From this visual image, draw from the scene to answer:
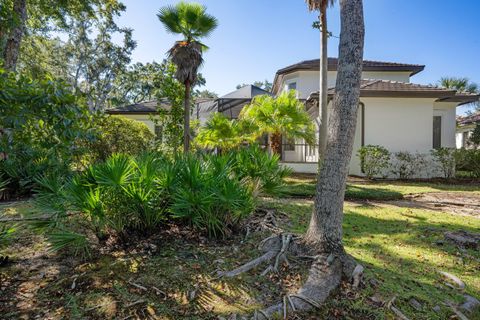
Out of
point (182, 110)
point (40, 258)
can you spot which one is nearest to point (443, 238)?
point (40, 258)

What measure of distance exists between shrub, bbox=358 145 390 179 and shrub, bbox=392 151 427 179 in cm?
55

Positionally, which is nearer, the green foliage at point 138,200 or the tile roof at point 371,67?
the green foliage at point 138,200

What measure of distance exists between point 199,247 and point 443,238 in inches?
176

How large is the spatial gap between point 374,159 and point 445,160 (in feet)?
11.1

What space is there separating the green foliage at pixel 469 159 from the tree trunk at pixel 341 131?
42.1ft

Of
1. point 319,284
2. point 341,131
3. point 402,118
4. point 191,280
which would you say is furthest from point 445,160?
point 191,280

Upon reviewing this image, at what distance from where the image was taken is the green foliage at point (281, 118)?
11.1m

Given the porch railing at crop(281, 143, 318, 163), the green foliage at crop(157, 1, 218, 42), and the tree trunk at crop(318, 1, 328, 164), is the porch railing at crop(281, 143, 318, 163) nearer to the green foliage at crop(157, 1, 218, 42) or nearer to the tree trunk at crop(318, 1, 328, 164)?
the tree trunk at crop(318, 1, 328, 164)

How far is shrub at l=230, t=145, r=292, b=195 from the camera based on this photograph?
553cm

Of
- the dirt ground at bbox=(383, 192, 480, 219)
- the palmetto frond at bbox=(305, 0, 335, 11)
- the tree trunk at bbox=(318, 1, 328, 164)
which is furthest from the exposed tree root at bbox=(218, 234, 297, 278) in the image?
the palmetto frond at bbox=(305, 0, 335, 11)

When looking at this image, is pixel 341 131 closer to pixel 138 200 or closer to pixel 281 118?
pixel 138 200

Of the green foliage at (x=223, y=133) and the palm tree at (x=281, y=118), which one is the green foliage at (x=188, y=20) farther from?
the palm tree at (x=281, y=118)

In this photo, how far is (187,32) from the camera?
11062 millimetres

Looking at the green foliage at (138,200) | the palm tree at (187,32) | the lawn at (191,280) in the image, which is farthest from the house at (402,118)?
the green foliage at (138,200)
